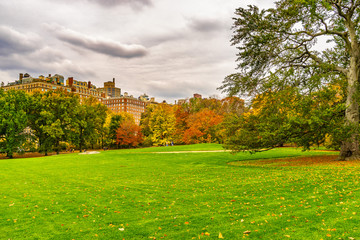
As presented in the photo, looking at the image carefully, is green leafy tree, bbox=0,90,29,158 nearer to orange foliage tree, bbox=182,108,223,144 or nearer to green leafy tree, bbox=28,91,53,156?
green leafy tree, bbox=28,91,53,156

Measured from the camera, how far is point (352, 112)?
55.0 feet

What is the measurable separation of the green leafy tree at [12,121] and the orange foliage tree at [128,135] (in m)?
20.9

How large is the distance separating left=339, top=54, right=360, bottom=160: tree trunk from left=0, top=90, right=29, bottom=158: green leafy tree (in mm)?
47253

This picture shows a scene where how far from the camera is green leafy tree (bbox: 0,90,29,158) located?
41.5 meters

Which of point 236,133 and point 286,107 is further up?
point 286,107

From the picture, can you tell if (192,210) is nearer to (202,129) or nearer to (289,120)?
(289,120)

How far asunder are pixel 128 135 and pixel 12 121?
2515cm

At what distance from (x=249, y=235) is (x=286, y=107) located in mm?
14948

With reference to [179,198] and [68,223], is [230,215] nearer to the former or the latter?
[179,198]

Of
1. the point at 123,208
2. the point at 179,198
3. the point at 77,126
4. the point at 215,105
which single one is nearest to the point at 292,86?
the point at 179,198

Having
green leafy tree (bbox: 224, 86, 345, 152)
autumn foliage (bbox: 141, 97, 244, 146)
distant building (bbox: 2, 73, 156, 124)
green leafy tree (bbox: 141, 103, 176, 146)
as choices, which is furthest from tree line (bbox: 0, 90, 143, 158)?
green leafy tree (bbox: 224, 86, 345, 152)

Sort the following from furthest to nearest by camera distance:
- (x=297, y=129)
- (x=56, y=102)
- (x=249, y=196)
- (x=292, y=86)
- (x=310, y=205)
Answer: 1. (x=56, y=102)
2. (x=292, y=86)
3. (x=297, y=129)
4. (x=249, y=196)
5. (x=310, y=205)

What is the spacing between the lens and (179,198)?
880cm

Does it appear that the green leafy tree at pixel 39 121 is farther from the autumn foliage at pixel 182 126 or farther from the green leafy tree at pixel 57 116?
the autumn foliage at pixel 182 126
